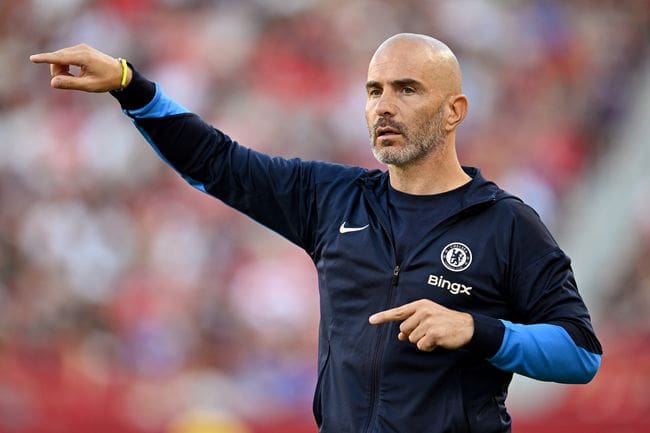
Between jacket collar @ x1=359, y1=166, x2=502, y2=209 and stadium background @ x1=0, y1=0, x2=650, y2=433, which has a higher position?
stadium background @ x1=0, y1=0, x2=650, y2=433

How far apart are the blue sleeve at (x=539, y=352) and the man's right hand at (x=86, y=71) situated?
57.1 inches

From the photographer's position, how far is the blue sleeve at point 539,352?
3.43 m

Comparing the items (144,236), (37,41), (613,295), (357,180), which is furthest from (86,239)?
(357,180)

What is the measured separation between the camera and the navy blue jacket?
3490 millimetres

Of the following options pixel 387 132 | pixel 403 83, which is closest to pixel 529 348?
pixel 387 132

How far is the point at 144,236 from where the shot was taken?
31.0ft

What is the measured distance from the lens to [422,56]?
3867 mm

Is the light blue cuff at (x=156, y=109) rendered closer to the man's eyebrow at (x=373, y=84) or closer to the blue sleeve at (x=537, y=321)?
the man's eyebrow at (x=373, y=84)

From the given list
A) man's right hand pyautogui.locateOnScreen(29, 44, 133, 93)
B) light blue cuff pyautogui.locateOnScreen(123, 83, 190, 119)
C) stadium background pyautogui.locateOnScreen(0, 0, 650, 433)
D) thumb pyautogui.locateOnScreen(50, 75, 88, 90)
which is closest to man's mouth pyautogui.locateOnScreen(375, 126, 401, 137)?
light blue cuff pyautogui.locateOnScreen(123, 83, 190, 119)

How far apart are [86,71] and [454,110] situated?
4.03ft

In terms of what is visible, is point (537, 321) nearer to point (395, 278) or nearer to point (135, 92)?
point (395, 278)

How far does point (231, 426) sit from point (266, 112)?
141 inches

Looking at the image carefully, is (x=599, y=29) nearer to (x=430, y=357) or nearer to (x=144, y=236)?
(x=144, y=236)

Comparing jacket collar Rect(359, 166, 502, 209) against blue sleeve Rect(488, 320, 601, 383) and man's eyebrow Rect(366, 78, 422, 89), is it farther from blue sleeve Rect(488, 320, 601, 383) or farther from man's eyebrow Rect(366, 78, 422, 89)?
blue sleeve Rect(488, 320, 601, 383)
